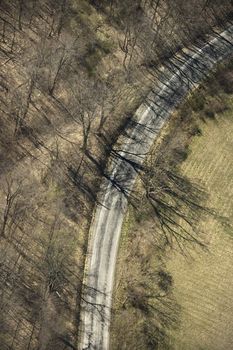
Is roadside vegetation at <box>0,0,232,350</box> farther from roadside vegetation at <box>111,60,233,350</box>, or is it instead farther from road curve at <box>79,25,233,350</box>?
roadside vegetation at <box>111,60,233,350</box>

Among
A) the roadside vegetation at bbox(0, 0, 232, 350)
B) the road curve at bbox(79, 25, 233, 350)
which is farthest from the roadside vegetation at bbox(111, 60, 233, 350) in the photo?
the roadside vegetation at bbox(0, 0, 232, 350)

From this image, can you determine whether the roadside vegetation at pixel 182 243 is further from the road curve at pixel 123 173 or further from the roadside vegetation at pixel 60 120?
the roadside vegetation at pixel 60 120

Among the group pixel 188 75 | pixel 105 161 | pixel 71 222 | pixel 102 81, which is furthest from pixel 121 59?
pixel 71 222

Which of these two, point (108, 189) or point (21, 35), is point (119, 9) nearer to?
point (21, 35)

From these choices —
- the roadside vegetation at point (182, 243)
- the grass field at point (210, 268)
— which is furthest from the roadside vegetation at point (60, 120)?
the grass field at point (210, 268)

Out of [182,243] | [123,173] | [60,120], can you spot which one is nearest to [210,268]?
[182,243]

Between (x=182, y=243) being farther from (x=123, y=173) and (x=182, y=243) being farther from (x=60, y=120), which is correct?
(x=60, y=120)
